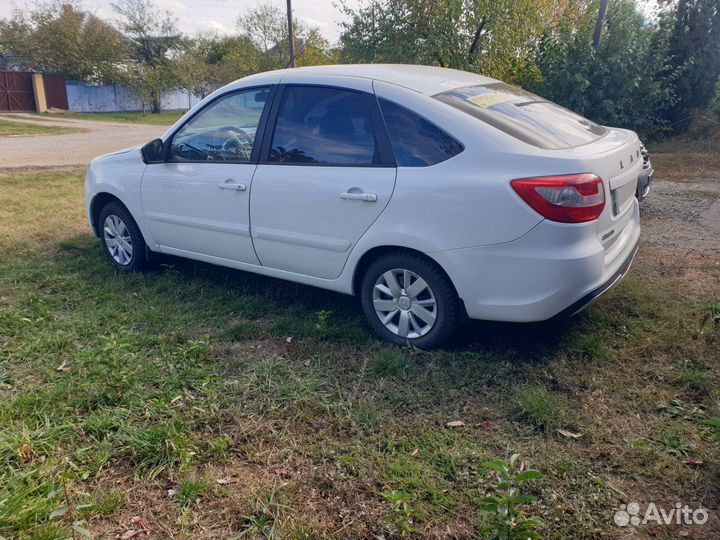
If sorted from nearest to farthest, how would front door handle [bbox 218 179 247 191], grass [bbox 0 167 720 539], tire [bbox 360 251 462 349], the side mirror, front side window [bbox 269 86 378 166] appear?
1. grass [bbox 0 167 720 539]
2. tire [bbox 360 251 462 349]
3. front side window [bbox 269 86 378 166]
4. front door handle [bbox 218 179 247 191]
5. the side mirror

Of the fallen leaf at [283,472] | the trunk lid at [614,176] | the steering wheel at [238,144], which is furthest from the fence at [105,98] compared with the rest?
the fallen leaf at [283,472]

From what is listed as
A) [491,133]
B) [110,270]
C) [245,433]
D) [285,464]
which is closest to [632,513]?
[285,464]

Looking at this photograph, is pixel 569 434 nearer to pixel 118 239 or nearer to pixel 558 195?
pixel 558 195

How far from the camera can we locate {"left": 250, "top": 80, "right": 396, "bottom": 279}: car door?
3758mm

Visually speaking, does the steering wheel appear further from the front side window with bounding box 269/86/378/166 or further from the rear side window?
the rear side window

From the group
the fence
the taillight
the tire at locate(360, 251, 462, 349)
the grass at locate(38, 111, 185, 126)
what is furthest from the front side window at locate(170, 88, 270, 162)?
the fence

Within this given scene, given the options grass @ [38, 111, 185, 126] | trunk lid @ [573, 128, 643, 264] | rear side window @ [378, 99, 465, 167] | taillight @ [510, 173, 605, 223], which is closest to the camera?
taillight @ [510, 173, 605, 223]

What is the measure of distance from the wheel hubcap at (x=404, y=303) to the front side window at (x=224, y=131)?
1.47 meters

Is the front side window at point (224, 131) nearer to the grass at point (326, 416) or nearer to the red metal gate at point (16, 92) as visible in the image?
the grass at point (326, 416)

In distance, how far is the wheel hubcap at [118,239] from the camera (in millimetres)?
5441

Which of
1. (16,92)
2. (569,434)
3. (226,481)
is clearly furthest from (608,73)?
(16,92)

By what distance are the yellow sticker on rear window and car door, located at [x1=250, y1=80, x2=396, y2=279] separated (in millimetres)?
638

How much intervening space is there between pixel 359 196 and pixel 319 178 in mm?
379

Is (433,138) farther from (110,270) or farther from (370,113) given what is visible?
(110,270)
